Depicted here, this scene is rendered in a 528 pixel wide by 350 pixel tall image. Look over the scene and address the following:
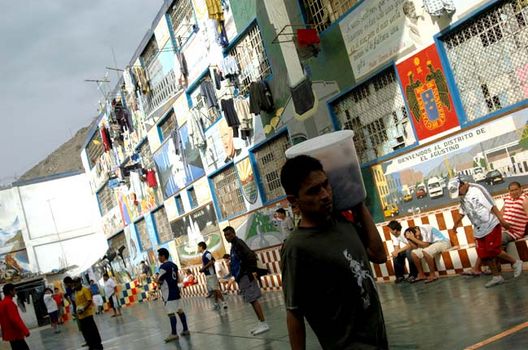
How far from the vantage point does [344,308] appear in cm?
256

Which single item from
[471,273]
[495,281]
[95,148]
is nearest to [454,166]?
[471,273]

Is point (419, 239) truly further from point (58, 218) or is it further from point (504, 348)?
point (58, 218)

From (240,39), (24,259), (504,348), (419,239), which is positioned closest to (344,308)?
(504,348)

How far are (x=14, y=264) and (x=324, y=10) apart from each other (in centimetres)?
3736

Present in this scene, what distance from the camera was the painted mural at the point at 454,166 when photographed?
8867 millimetres

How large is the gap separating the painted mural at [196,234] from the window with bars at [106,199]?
12.4 meters

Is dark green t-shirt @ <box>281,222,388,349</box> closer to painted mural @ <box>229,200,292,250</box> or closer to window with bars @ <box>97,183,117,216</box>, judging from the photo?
painted mural @ <box>229,200,292,250</box>

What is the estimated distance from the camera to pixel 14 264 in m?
42.8

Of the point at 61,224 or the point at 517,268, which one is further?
the point at 61,224

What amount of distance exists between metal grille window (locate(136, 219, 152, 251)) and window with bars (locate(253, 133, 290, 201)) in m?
15.1

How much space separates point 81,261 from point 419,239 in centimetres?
3922

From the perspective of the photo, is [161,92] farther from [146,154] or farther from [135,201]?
[135,201]

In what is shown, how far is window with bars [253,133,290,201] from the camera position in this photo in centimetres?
1585

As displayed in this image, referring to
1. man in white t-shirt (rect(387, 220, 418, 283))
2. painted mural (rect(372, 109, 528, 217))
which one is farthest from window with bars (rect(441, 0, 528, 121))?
man in white t-shirt (rect(387, 220, 418, 283))
